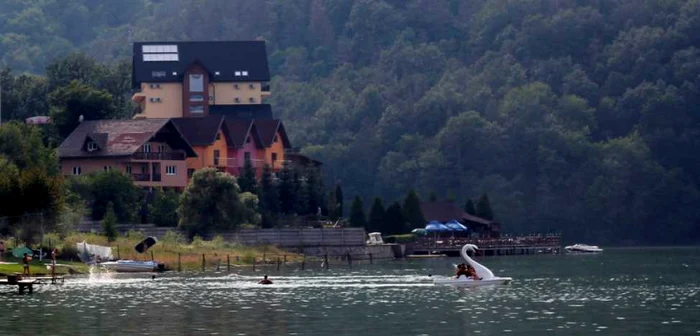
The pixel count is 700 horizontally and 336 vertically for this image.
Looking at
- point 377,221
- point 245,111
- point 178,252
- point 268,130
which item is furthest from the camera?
point 245,111

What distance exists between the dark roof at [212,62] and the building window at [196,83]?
107cm

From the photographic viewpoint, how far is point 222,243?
125m

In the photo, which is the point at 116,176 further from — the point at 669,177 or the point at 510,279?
the point at 669,177

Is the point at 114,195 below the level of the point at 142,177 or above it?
below

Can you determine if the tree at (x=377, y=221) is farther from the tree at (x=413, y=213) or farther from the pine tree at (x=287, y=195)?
the pine tree at (x=287, y=195)

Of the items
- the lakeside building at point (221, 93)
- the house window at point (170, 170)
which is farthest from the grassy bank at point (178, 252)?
the lakeside building at point (221, 93)

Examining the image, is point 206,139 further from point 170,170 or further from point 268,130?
point 268,130

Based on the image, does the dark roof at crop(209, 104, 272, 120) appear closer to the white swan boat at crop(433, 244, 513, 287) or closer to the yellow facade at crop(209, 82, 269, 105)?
the yellow facade at crop(209, 82, 269, 105)

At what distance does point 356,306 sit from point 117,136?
75631 millimetres

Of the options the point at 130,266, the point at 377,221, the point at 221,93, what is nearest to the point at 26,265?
the point at 130,266

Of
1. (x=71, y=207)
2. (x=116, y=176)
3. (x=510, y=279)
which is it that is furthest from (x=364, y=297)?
(x=116, y=176)

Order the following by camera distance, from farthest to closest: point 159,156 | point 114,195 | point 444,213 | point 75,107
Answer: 1. point 444,213
2. point 75,107
3. point 159,156
4. point 114,195

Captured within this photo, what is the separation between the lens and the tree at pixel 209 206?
419 ft

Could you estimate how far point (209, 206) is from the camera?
422ft
